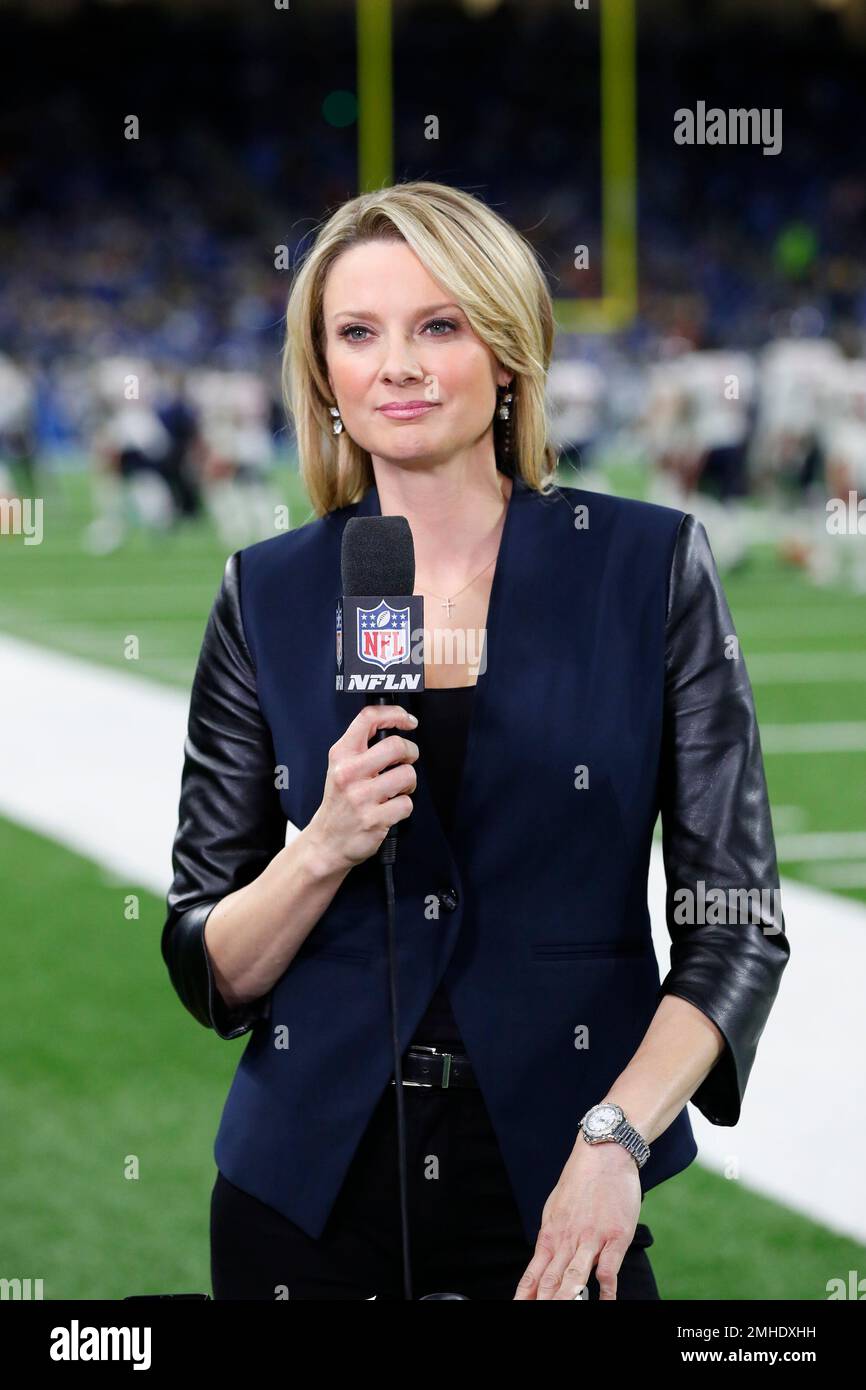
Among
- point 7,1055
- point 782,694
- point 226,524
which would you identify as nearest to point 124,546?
point 226,524

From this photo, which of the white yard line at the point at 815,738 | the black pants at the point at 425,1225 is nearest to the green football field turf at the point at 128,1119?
the white yard line at the point at 815,738

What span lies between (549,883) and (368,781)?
0.74ft

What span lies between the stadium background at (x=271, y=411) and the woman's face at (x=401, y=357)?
29 centimetres

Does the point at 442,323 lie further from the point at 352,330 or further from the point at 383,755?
the point at 383,755

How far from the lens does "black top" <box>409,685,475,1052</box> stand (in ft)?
6.18

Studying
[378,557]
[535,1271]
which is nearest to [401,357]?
A: [378,557]

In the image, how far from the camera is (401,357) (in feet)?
6.14

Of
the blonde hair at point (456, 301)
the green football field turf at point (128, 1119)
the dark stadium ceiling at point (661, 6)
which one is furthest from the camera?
the dark stadium ceiling at point (661, 6)

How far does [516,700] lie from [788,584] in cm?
1259

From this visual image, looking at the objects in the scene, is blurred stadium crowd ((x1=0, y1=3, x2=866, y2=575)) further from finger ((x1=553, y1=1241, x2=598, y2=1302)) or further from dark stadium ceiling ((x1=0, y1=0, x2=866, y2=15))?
finger ((x1=553, y1=1241, x2=598, y2=1302))

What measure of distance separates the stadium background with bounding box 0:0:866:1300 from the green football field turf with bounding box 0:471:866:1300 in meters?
0.01

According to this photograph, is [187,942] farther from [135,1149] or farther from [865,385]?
[865,385]

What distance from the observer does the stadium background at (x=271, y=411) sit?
4.16 metres

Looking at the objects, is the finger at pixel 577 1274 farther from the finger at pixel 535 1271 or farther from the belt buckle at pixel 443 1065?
the belt buckle at pixel 443 1065
